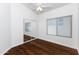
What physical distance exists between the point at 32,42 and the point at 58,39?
410mm

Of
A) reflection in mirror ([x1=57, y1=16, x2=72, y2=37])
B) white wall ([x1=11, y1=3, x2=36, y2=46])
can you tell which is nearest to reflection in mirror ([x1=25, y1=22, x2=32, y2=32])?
white wall ([x1=11, y1=3, x2=36, y2=46])

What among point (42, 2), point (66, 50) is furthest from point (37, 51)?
point (42, 2)

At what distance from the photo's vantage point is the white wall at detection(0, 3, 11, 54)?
1592 mm

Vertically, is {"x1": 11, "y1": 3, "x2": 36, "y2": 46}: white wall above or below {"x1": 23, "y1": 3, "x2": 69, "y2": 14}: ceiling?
below

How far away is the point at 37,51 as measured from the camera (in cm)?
164

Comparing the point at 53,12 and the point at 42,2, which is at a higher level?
the point at 42,2

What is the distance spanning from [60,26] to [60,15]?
0.17 meters

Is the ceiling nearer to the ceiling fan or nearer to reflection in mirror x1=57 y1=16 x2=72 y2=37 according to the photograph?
the ceiling fan

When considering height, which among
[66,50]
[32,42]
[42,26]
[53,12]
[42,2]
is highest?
[42,2]

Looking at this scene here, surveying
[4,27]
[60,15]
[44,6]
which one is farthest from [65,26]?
[4,27]

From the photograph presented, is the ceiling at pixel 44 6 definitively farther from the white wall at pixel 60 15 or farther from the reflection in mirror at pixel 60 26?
the reflection in mirror at pixel 60 26

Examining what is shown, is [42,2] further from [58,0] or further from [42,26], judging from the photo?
[42,26]

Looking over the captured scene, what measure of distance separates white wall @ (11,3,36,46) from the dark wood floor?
0.11 meters
